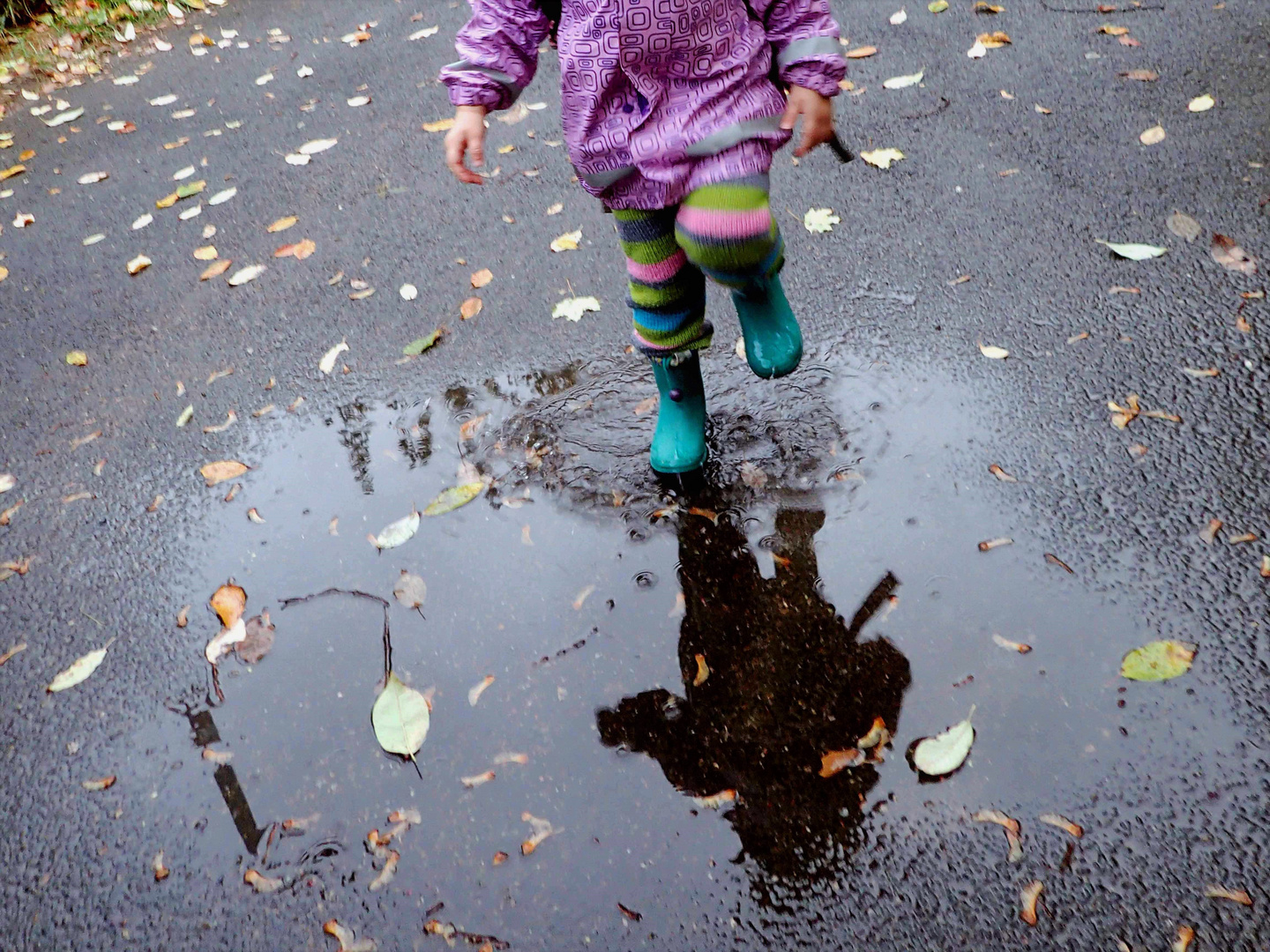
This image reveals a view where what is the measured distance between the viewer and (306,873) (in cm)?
175

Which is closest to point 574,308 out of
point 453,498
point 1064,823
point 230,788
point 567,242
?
point 567,242

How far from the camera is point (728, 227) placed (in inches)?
72.4

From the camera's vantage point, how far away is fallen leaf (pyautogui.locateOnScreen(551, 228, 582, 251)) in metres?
3.49

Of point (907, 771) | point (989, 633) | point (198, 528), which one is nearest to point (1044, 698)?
point (989, 633)

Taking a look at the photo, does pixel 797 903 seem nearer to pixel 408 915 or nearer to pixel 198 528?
pixel 408 915

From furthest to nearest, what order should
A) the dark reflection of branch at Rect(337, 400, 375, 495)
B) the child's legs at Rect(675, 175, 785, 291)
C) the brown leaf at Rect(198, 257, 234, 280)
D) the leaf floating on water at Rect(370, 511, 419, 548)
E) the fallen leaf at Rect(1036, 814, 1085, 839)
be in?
the brown leaf at Rect(198, 257, 234, 280)
the dark reflection of branch at Rect(337, 400, 375, 495)
the leaf floating on water at Rect(370, 511, 419, 548)
the child's legs at Rect(675, 175, 785, 291)
the fallen leaf at Rect(1036, 814, 1085, 839)

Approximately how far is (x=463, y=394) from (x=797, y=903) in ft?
5.92

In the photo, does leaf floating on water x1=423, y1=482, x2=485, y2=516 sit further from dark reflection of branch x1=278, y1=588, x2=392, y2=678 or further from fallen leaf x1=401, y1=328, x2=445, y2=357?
fallen leaf x1=401, y1=328, x2=445, y2=357

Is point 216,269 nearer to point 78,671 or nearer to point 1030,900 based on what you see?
point 78,671

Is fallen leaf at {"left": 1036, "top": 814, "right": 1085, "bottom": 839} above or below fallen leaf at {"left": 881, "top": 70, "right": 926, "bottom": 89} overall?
above

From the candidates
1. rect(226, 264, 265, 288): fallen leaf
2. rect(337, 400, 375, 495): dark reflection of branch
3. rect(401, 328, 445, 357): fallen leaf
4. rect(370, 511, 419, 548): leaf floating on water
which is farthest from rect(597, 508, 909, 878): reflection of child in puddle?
rect(226, 264, 265, 288): fallen leaf

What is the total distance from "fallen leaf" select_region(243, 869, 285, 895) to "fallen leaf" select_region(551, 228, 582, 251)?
2.39 metres

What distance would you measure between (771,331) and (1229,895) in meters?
1.43

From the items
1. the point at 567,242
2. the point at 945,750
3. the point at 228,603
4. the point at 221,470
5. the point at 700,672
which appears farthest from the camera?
the point at 567,242
